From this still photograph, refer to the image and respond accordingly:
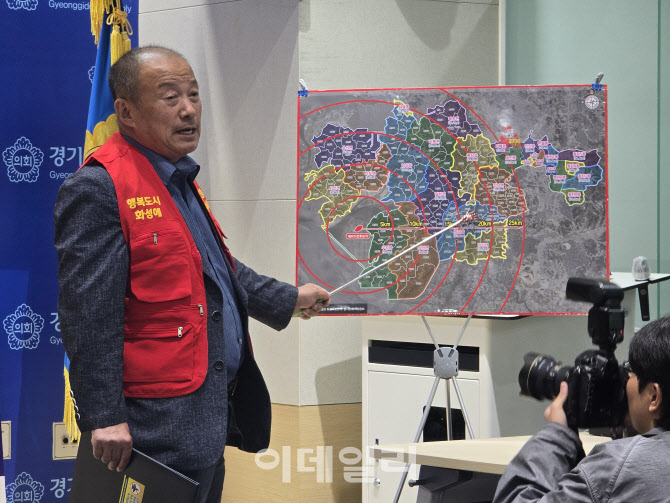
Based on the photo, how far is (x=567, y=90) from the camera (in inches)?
103

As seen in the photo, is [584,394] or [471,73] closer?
[584,394]

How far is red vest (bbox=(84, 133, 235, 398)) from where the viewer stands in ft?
5.78

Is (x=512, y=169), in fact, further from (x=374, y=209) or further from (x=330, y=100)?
(x=330, y=100)

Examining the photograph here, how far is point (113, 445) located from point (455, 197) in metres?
1.37

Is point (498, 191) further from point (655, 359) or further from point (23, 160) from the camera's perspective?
point (23, 160)

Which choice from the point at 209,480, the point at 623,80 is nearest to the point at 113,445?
the point at 209,480

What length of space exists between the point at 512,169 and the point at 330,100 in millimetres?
619

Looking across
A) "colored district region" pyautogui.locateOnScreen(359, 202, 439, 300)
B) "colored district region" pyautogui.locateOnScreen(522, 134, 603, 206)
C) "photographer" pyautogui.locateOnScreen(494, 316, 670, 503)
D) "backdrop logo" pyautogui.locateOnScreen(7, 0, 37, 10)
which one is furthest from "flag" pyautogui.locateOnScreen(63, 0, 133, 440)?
"photographer" pyautogui.locateOnScreen(494, 316, 670, 503)

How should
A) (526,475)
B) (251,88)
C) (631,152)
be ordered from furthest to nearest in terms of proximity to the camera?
(251,88) < (631,152) < (526,475)

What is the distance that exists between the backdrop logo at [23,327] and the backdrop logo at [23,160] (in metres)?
0.48

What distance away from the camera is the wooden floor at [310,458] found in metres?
3.51

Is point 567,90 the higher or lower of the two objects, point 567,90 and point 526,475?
the higher

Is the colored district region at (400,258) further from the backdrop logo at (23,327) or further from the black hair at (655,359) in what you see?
the black hair at (655,359)

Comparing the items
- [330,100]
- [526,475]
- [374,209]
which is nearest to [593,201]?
[374,209]
